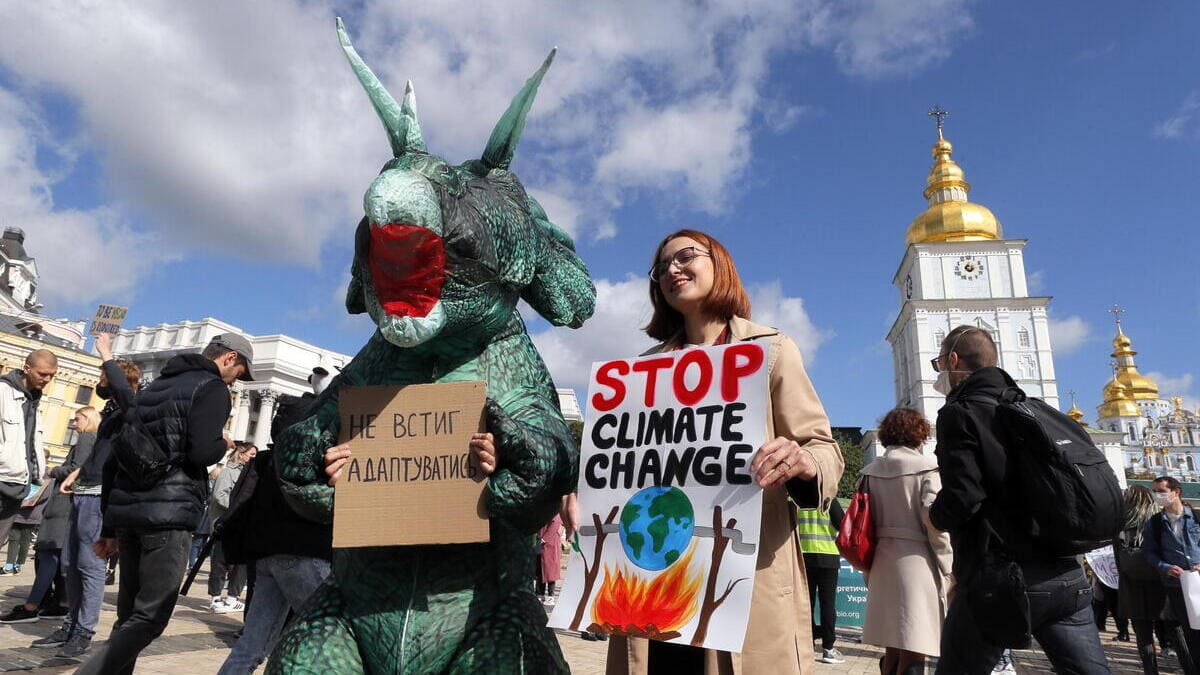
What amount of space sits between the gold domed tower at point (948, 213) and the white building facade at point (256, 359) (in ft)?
127

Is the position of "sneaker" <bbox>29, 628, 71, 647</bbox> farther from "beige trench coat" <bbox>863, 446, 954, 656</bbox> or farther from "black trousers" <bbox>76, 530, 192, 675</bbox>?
"beige trench coat" <bbox>863, 446, 954, 656</bbox>

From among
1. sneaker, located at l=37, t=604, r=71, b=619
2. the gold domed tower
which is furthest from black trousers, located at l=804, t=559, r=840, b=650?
the gold domed tower

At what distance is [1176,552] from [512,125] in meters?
6.03

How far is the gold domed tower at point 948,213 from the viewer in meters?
47.9

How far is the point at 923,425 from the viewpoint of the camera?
424cm

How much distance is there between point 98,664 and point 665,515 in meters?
2.56

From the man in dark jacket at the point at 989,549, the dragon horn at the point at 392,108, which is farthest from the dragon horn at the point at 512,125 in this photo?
the man in dark jacket at the point at 989,549

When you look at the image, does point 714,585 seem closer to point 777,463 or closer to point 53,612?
point 777,463

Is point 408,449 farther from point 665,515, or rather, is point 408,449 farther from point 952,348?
point 952,348

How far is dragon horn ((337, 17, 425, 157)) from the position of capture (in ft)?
5.68

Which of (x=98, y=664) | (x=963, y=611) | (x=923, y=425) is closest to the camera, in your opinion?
(x=963, y=611)

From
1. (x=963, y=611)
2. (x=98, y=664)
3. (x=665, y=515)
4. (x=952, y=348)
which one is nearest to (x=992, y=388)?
(x=952, y=348)

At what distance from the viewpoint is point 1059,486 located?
8.04 ft

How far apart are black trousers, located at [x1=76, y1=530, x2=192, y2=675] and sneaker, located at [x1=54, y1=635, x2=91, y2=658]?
147 centimetres
